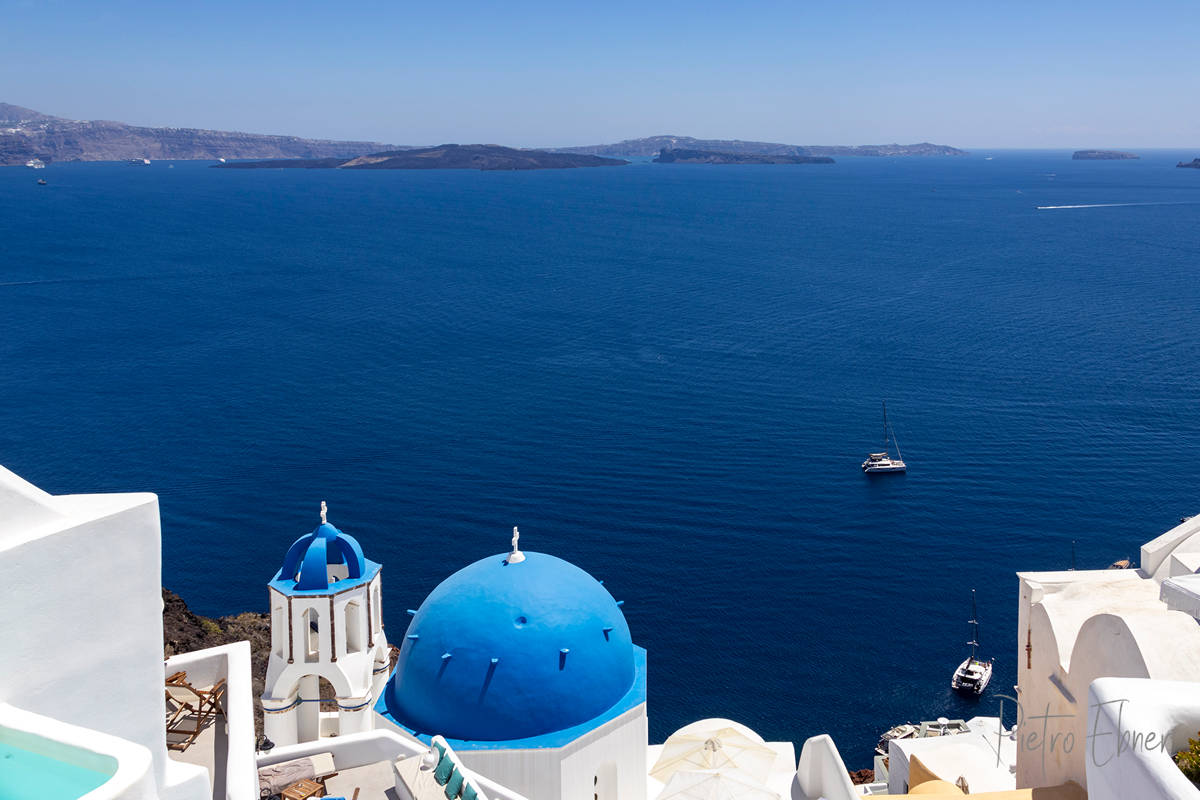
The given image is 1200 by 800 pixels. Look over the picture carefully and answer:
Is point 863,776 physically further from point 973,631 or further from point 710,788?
point 710,788

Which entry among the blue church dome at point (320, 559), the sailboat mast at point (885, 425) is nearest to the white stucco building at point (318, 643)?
the blue church dome at point (320, 559)

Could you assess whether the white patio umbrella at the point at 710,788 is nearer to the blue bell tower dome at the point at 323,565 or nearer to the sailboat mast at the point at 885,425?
the blue bell tower dome at the point at 323,565

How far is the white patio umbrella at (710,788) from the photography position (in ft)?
60.8

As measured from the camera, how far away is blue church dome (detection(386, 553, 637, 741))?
675 inches

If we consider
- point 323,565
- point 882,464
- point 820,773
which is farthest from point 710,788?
point 882,464

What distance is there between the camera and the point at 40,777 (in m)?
6.31

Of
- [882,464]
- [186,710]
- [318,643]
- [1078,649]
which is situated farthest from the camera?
[882,464]

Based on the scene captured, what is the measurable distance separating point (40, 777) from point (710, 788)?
566 inches

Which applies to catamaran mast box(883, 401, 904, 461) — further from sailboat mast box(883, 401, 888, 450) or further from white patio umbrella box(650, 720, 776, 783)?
white patio umbrella box(650, 720, 776, 783)

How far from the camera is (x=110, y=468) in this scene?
54.9 meters

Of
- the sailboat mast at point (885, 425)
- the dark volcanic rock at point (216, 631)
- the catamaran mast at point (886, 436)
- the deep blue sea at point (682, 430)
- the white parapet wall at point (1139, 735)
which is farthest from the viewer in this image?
the sailboat mast at point (885, 425)

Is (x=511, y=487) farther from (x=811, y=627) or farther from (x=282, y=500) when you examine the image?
(x=811, y=627)

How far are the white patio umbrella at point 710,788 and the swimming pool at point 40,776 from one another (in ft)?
45.8

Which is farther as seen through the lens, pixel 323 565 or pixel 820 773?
pixel 323 565
